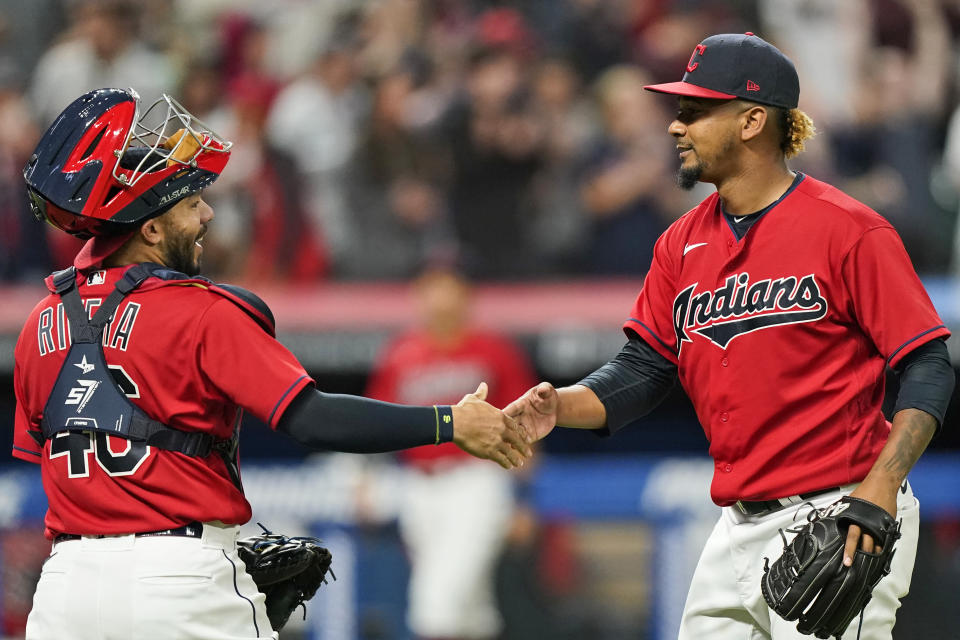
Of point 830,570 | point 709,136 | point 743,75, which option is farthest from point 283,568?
point 743,75

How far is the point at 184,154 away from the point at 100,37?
6908 millimetres

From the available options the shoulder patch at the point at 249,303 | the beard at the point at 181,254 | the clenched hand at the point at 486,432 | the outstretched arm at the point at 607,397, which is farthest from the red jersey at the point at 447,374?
the shoulder patch at the point at 249,303

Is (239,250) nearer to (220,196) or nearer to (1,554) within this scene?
(220,196)

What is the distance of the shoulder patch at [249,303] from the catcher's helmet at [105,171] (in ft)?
0.94

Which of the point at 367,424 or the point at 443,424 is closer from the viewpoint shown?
the point at 367,424

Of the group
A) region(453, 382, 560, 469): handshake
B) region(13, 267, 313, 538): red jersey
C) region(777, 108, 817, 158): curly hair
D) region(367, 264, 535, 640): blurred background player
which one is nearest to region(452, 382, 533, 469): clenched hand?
region(453, 382, 560, 469): handshake

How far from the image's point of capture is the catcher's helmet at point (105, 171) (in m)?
3.13

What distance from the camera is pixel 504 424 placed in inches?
139

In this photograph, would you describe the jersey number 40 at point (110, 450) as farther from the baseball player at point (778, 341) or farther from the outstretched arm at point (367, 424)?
the baseball player at point (778, 341)

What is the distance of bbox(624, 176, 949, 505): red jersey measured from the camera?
3234mm

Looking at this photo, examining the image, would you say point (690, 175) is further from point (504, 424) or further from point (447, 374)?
point (447, 374)

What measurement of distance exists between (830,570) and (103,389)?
178 centimetres

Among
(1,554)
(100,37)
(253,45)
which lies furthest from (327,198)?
(1,554)

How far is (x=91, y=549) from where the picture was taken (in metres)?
3.09
